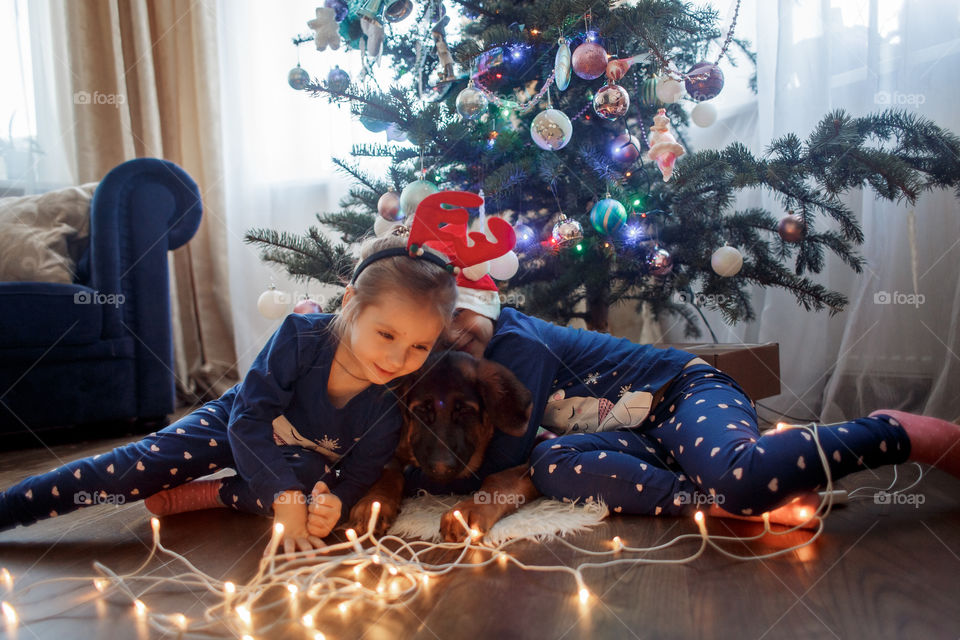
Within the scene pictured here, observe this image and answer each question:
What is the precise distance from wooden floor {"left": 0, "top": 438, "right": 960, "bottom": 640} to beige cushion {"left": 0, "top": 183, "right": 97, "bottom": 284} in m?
1.52

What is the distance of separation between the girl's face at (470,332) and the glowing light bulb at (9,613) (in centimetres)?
94

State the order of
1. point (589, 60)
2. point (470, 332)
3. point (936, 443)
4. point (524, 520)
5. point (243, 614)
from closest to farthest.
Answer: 1. point (243, 614)
2. point (936, 443)
3. point (524, 520)
4. point (470, 332)
5. point (589, 60)

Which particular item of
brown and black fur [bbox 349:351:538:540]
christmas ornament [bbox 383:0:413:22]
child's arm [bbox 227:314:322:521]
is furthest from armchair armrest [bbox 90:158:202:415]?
brown and black fur [bbox 349:351:538:540]

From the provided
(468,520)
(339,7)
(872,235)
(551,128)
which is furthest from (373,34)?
(872,235)

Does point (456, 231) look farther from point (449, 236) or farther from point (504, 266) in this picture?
point (504, 266)

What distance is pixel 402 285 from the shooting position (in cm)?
129

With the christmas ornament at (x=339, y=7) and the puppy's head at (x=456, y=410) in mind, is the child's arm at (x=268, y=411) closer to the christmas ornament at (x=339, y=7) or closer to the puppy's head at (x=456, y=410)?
the puppy's head at (x=456, y=410)

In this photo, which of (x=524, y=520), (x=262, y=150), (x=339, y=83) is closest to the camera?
(x=524, y=520)

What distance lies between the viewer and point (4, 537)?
4.45ft

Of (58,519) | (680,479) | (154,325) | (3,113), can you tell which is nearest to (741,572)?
(680,479)

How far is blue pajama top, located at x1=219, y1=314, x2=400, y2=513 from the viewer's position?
50.8 inches

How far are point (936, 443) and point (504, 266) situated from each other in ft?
3.72

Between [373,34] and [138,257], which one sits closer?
[373,34]

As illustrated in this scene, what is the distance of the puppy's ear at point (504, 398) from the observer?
1364 mm
